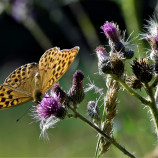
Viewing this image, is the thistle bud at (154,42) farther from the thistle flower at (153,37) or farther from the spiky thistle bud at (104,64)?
the spiky thistle bud at (104,64)

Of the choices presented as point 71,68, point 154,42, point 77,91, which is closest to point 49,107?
point 77,91

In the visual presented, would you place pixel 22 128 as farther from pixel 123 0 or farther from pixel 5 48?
pixel 5 48

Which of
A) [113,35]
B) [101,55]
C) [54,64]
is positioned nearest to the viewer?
[101,55]

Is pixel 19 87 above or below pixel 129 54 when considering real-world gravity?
above

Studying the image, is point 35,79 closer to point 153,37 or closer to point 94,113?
point 94,113

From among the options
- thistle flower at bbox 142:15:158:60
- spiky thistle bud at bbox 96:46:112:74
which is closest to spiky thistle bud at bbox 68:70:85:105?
spiky thistle bud at bbox 96:46:112:74

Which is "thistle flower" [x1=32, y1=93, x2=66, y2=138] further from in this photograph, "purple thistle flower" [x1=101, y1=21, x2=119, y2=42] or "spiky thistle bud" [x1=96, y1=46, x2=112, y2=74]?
"purple thistle flower" [x1=101, y1=21, x2=119, y2=42]

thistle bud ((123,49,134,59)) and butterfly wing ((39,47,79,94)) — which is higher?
butterfly wing ((39,47,79,94))

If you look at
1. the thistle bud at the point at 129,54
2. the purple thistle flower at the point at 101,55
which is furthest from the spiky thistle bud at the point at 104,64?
the thistle bud at the point at 129,54
